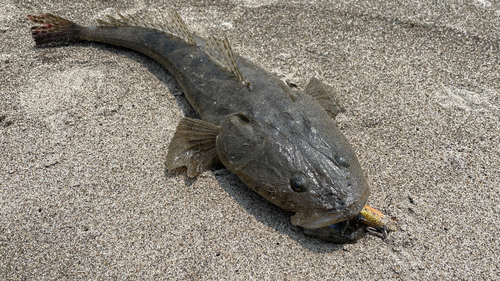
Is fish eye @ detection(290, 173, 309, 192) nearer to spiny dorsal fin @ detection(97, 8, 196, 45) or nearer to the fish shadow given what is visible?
the fish shadow

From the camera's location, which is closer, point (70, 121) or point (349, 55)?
point (70, 121)

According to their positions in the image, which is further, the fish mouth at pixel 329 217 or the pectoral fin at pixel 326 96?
the pectoral fin at pixel 326 96

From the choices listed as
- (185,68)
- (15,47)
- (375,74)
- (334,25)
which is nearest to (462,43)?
(375,74)

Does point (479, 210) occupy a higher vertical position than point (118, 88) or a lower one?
higher

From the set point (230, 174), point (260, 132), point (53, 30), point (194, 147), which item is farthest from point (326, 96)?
point (53, 30)

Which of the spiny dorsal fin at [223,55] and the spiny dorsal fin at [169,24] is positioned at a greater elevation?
the spiny dorsal fin at [223,55]

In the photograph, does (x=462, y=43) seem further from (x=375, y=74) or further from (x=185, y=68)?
(x=185, y=68)

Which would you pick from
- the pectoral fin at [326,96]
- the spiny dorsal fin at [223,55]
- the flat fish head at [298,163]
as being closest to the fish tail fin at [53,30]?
the spiny dorsal fin at [223,55]

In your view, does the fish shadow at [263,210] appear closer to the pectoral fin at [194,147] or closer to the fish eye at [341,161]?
the pectoral fin at [194,147]
